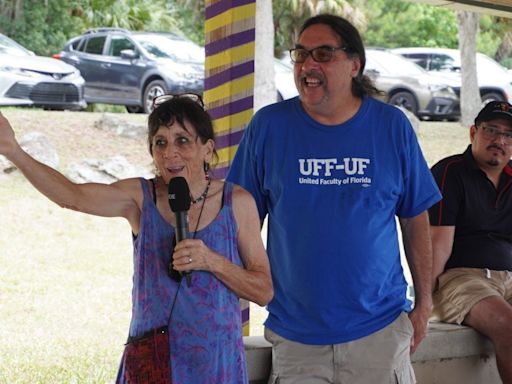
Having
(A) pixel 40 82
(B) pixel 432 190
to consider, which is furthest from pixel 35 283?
(B) pixel 432 190

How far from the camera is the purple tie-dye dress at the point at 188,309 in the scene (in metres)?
2.87

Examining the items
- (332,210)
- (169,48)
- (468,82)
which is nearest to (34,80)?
(169,48)

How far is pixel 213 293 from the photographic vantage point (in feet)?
9.50

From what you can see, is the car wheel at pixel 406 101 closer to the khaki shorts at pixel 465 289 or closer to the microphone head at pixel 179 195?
the khaki shorts at pixel 465 289

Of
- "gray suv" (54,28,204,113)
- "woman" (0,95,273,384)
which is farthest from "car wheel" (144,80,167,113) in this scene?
"woman" (0,95,273,384)

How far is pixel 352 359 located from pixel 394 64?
56.3ft

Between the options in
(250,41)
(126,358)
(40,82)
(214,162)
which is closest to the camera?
(126,358)

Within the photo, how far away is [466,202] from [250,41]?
1.35 m

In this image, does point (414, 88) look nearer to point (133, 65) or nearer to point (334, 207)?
point (133, 65)

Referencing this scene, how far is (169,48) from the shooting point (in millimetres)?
17594

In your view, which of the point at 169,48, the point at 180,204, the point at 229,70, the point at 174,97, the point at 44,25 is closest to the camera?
the point at 180,204

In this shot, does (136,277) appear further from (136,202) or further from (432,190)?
(432,190)

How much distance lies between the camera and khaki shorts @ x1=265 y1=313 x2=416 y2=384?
3510 millimetres

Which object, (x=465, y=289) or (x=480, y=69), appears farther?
(x=480, y=69)
